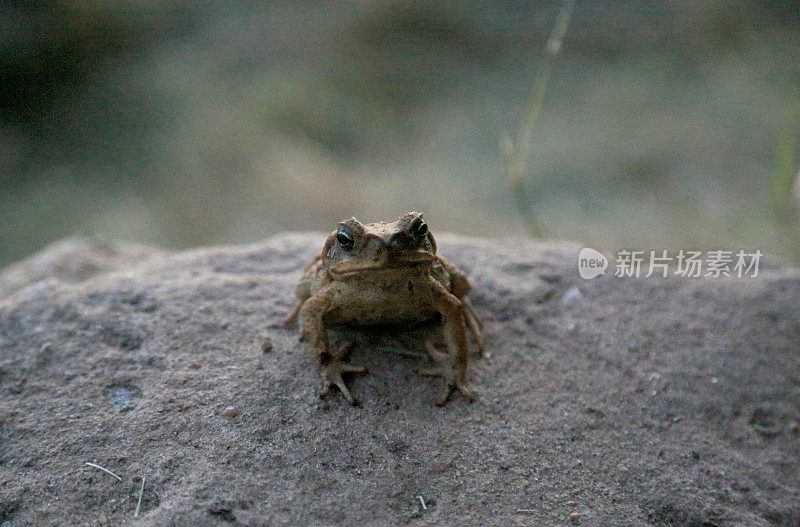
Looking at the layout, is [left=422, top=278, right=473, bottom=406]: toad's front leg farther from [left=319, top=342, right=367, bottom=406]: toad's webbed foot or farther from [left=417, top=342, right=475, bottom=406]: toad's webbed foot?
[left=319, top=342, right=367, bottom=406]: toad's webbed foot

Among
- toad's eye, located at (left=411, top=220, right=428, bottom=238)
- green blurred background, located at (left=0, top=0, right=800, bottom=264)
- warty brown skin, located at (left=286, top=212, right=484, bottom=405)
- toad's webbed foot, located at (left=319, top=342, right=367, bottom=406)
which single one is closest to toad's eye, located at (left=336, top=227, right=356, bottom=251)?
warty brown skin, located at (left=286, top=212, right=484, bottom=405)

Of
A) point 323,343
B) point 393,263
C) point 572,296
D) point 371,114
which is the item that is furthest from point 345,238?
point 371,114

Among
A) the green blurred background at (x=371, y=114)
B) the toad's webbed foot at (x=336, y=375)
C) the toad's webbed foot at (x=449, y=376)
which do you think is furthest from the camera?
the green blurred background at (x=371, y=114)

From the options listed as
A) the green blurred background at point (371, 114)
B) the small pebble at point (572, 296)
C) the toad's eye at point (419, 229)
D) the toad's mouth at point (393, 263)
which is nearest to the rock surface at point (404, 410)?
the small pebble at point (572, 296)

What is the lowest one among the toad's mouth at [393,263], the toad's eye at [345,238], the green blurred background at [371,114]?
the toad's mouth at [393,263]

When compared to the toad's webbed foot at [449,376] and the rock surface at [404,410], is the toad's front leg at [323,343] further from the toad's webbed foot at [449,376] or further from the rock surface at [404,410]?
the toad's webbed foot at [449,376]

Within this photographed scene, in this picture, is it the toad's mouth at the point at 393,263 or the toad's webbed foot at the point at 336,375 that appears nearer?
the toad's mouth at the point at 393,263

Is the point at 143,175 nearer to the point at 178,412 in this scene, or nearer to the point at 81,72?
the point at 81,72
